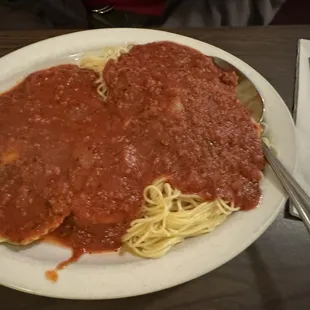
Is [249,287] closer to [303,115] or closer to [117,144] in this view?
[117,144]

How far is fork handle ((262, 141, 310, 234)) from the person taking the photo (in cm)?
142

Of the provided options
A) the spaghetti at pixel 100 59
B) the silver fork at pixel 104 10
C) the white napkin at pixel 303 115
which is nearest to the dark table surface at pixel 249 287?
the white napkin at pixel 303 115

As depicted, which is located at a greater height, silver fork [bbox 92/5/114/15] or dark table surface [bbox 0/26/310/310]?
silver fork [bbox 92/5/114/15]

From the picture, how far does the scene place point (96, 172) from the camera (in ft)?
5.15

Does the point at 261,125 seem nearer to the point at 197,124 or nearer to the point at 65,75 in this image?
the point at 197,124

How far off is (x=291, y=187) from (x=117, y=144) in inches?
21.8

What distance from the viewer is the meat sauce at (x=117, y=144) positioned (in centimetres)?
151

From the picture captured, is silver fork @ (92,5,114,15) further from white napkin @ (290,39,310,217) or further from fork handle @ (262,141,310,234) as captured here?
fork handle @ (262,141,310,234)

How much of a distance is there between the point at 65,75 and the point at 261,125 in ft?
2.44

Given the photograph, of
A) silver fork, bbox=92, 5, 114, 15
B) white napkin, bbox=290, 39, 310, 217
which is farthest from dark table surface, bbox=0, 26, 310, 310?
silver fork, bbox=92, 5, 114, 15

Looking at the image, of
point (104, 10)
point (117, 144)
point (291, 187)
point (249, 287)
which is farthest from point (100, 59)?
point (249, 287)

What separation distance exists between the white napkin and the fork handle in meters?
0.15

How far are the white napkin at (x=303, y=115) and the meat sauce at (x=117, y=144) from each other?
0.18 meters

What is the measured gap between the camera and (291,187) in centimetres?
150
